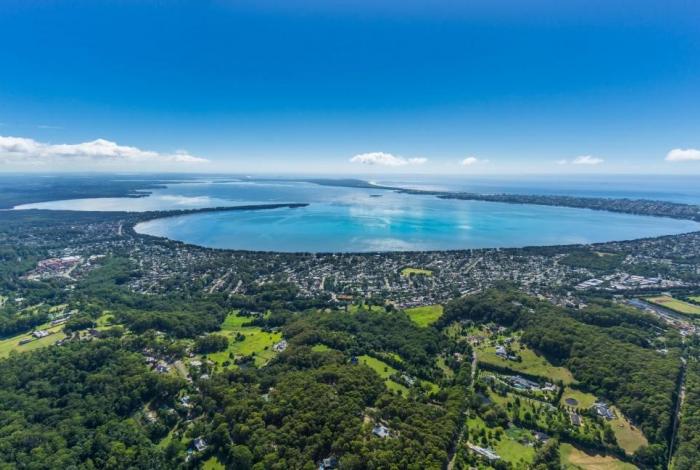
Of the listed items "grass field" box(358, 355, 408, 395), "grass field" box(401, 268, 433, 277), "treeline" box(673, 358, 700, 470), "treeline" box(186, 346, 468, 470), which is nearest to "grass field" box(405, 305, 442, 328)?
"grass field" box(358, 355, 408, 395)

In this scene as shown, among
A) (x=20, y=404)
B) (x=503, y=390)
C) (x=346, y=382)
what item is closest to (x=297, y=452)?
(x=346, y=382)

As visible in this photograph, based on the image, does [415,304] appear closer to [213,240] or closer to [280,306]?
[280,306]

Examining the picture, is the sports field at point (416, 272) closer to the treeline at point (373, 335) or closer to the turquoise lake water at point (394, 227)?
the turquoise lake water at point (394, 227)

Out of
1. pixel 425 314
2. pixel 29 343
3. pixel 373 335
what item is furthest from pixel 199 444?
pixel 425 314

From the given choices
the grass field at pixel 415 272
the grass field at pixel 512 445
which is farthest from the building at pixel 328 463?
the grass field at pixel 415 272

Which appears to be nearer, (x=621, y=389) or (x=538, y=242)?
(x=621, y=389)
